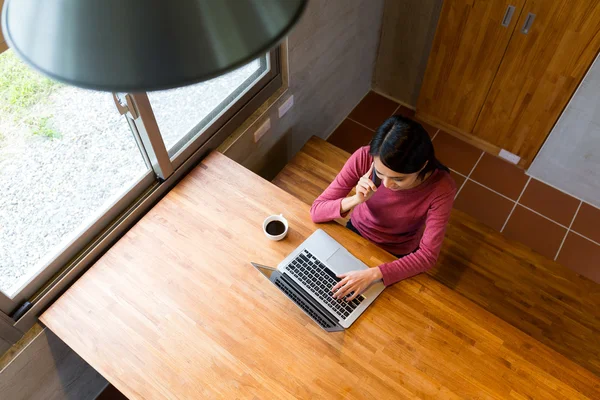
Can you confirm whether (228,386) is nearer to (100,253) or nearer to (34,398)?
(100,253)

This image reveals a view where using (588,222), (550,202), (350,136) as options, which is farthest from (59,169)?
(588,222)

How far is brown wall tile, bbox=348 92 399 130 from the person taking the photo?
3421 millimetres

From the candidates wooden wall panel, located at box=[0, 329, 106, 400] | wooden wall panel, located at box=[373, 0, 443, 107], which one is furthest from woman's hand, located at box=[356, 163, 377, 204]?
wooden wall panel, located at box=[373, 0, 443, 107]

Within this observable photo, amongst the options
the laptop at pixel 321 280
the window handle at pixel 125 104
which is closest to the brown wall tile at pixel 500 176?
the laptop at pixel 321 280

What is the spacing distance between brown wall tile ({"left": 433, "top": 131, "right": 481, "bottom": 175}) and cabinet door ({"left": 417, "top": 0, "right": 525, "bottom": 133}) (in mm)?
101

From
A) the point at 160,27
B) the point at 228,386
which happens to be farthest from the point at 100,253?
the point at 160,27

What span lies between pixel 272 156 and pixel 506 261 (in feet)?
4.58

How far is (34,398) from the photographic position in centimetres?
179

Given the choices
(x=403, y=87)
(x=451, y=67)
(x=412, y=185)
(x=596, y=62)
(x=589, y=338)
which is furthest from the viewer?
(x=403, y=87)

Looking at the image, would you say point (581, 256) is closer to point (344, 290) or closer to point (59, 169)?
point (344, 290)

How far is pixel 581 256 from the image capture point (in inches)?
108

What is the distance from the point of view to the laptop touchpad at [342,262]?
1.67 m

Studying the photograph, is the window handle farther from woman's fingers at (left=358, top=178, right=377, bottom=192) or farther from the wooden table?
woman's fingers at (left=358, top=178, right=377, bottom=192)

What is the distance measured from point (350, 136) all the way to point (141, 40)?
2967 mm
